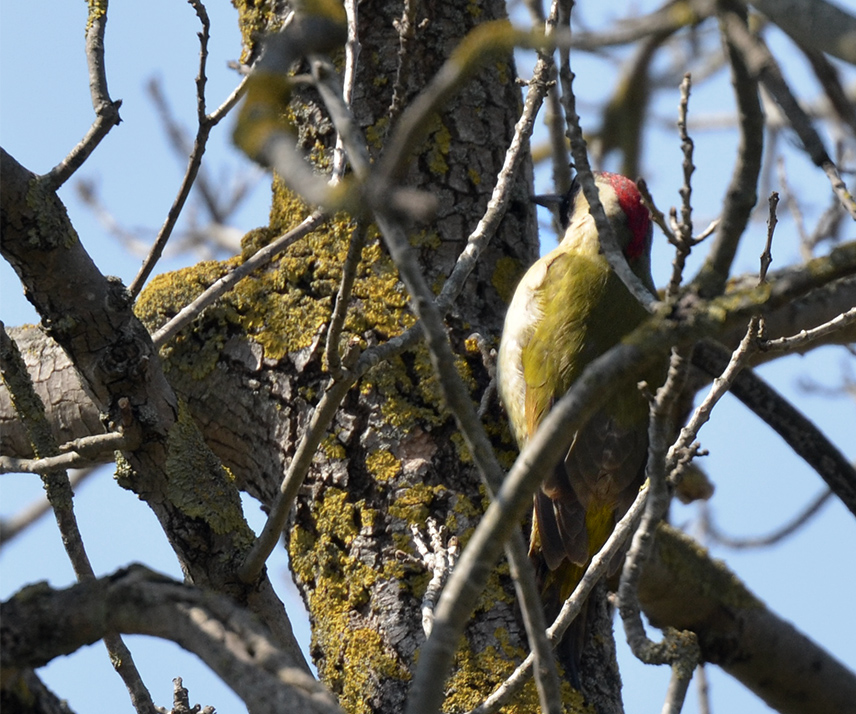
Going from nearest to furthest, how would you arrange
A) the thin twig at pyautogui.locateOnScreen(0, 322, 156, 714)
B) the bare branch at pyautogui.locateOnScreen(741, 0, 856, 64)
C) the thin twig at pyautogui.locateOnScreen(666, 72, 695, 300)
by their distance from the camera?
1. the bare branch at pyautogui.locateOnScreen(741, 0, 856, 64)
2. the thin twig at pyautogui.locateOnScreen(666, 72, 695, 300)
3. the thin twig at pyautogui.locateOnScreen(0, 322, 156, 714)

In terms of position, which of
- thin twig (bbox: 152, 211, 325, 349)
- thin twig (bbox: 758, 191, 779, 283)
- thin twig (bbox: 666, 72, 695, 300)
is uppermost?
thin twig (bbox: 152, 211, 325, 349)

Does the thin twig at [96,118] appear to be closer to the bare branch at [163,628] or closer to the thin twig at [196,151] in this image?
the thin twig at [196,151]

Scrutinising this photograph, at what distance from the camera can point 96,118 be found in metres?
2.10

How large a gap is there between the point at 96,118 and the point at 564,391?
2.02m

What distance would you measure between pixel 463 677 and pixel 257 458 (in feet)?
3.13

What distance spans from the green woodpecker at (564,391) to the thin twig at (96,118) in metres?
1.45

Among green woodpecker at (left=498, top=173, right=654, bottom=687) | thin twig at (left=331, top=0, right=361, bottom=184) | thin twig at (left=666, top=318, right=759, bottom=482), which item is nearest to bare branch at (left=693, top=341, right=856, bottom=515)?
green woodpecker at (left=498, top=173, right=654, bottom=687)

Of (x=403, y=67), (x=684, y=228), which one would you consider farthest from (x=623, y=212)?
(x=684, y=228)

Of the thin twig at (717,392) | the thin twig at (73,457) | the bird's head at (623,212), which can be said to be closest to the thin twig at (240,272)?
the thin twig at (73,457)

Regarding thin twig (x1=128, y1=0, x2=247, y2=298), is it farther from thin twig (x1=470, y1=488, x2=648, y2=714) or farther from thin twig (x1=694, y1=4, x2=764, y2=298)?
thin twig (x1=694, y1=4, x2=764, y2=298)

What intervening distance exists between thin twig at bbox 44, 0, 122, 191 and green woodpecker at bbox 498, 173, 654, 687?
145 cm

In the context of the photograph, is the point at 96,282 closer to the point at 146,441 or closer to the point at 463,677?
the point at 146,441

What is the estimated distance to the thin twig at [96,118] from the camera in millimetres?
2064

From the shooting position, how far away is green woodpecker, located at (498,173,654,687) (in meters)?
3.18
